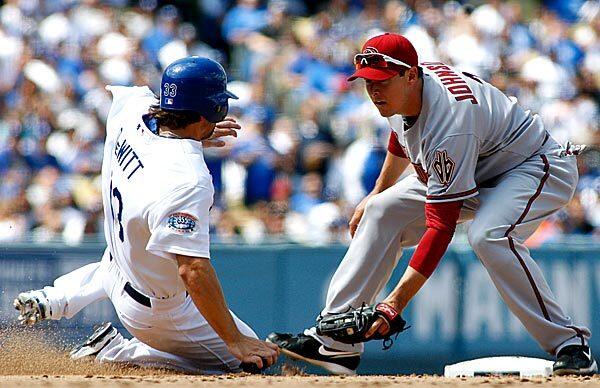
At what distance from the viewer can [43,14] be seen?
13133 millimetres

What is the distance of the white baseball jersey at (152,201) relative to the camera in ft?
17.8

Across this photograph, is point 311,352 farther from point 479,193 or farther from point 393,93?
point 393,93

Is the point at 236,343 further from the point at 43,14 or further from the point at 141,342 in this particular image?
the point at 43,14

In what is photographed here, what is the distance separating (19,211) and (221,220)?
6.88ft

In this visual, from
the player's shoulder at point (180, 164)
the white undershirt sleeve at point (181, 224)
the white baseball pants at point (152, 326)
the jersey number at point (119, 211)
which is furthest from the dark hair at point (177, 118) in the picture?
the white baseball pants at point (152, 326)

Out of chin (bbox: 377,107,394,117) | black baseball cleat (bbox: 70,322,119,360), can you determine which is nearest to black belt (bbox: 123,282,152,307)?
black baseball cleat (bbox: 70,322,119,360)

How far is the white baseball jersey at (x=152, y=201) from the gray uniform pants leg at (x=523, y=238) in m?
1.54

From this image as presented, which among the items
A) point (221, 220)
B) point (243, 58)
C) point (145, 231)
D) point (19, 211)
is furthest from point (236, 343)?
point (243, 58)

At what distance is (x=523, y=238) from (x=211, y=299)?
6.12 ft

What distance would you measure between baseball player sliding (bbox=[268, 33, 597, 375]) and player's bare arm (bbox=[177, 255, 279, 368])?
659mm

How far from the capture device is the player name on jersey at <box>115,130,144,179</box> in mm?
5781

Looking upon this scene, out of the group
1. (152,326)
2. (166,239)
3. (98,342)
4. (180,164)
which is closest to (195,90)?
(180,164)

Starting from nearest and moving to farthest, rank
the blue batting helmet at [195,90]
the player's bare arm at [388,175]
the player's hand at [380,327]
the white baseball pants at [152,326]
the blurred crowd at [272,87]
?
1. the player's hand at [380,327]
2. the blue batting helmet at [195,90]
3. the white baseball pants at [152,326]
4. the player's bare arm at [388,175]
5. the blurred crowd at [272,87]

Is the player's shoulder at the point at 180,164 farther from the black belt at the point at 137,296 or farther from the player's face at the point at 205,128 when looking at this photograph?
the black belt at the point at 137,296
